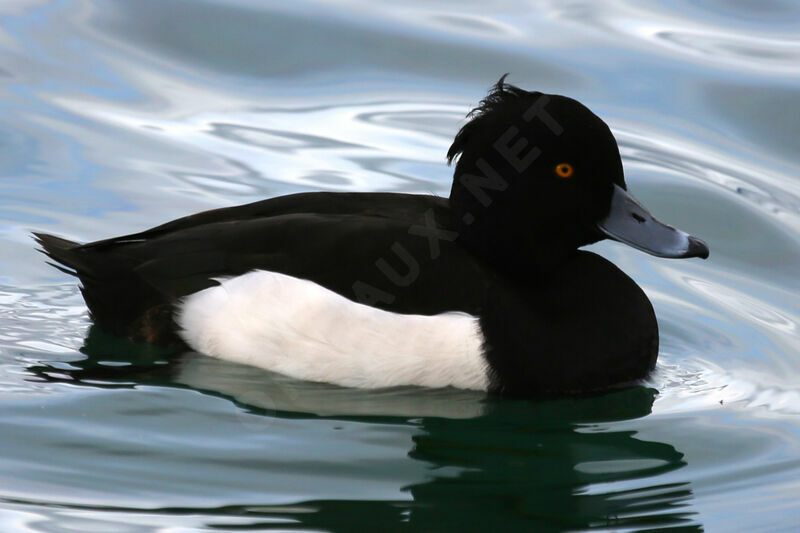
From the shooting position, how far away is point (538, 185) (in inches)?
215

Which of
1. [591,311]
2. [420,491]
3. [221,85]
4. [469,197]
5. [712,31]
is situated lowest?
[420,491]

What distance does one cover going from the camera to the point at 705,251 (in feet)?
18.1

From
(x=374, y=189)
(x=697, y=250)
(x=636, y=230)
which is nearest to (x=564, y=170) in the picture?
(x=636, y=230)

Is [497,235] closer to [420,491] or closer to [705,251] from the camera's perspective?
[705,251]

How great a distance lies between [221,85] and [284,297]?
4.32m

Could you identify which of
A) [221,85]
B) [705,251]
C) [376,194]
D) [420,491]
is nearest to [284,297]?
[376,194]

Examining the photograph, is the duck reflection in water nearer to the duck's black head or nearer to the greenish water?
the greenish water

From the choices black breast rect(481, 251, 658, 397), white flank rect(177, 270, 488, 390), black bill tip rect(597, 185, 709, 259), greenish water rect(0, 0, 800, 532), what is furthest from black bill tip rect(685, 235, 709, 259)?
white flank rect(177, 270, 488, 390)

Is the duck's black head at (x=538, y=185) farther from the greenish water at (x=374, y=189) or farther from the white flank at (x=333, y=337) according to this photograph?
the greenish water at (x=374, y=189)

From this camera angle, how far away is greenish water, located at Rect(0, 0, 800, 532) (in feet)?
15.0

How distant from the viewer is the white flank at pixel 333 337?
5.21m

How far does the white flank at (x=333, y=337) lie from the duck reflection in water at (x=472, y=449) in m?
0.06

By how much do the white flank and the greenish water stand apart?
0.08 meters

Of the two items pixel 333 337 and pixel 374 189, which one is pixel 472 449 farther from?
pixel 374 189
